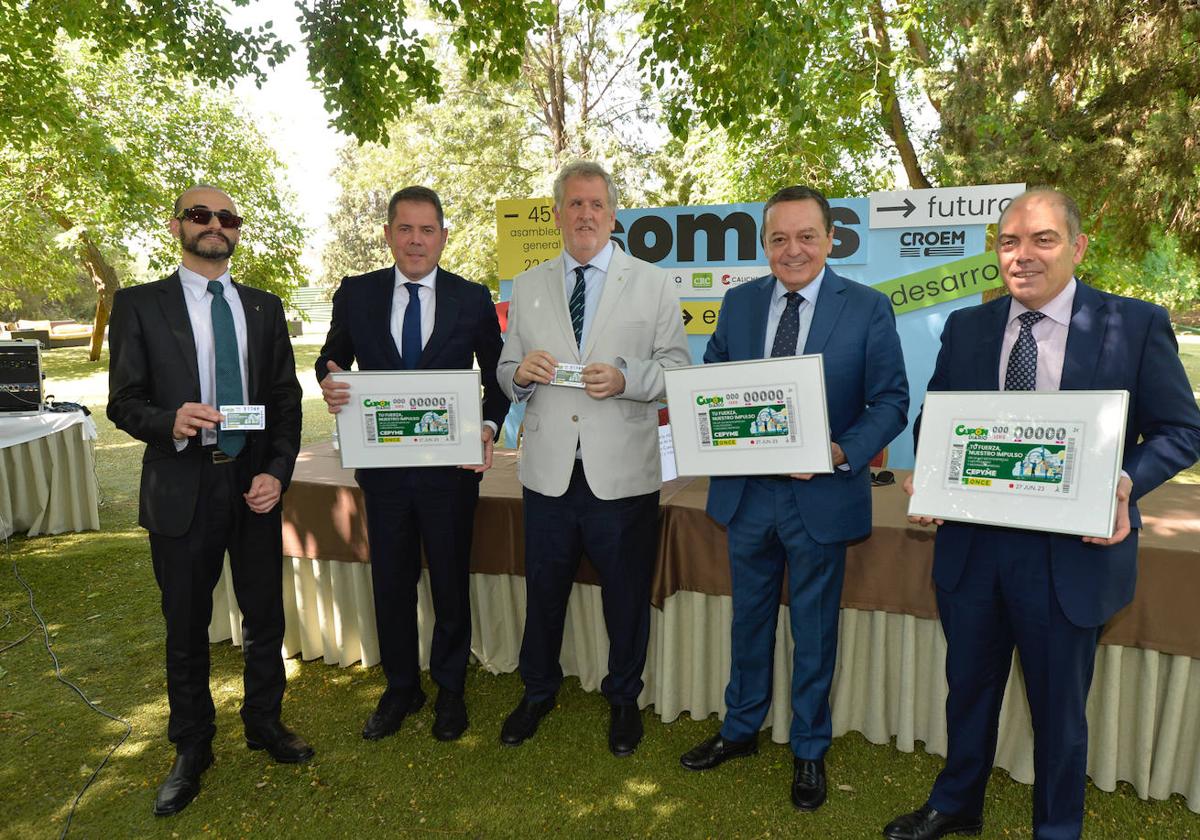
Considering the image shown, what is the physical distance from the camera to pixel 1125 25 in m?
8.77

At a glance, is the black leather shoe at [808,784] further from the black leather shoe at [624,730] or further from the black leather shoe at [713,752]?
the black leather shoe at [624,730]

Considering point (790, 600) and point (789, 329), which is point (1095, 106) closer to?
point (789, 329)

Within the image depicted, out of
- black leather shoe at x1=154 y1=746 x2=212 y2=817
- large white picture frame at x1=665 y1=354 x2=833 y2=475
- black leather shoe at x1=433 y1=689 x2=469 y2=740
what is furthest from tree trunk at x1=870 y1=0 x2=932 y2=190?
black leather shoe at x1=154 y1=746 x2=212 y2=817

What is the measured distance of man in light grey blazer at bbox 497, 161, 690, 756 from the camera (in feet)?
9.70

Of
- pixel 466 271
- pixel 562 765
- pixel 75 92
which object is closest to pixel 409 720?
pixel 562 765

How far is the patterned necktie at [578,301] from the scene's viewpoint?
120 inches

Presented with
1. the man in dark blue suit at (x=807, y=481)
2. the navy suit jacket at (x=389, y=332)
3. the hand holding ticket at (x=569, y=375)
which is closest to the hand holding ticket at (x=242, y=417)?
the navy suit jacket at (x=389, y=332)

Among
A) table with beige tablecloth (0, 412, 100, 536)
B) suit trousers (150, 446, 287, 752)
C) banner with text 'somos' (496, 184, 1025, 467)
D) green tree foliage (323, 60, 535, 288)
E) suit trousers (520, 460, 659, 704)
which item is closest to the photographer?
suit trousers (150, 446, 287, 752)

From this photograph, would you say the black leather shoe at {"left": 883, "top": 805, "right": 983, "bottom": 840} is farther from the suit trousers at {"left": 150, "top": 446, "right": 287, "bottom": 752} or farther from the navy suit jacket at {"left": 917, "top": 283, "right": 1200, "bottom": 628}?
the suit trousers at {"left": 150, "top": 446, "right": 287, "bottom": 752}

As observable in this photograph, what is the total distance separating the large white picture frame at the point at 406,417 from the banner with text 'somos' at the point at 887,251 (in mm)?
2379

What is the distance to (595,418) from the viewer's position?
2955 mm

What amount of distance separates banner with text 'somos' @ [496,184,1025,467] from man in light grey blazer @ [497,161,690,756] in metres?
2.00

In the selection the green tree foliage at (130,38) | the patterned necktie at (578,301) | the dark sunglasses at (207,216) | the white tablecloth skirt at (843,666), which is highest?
the green tree foliage at (130,38)

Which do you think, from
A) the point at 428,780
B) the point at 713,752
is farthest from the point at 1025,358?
the point at 428,780
